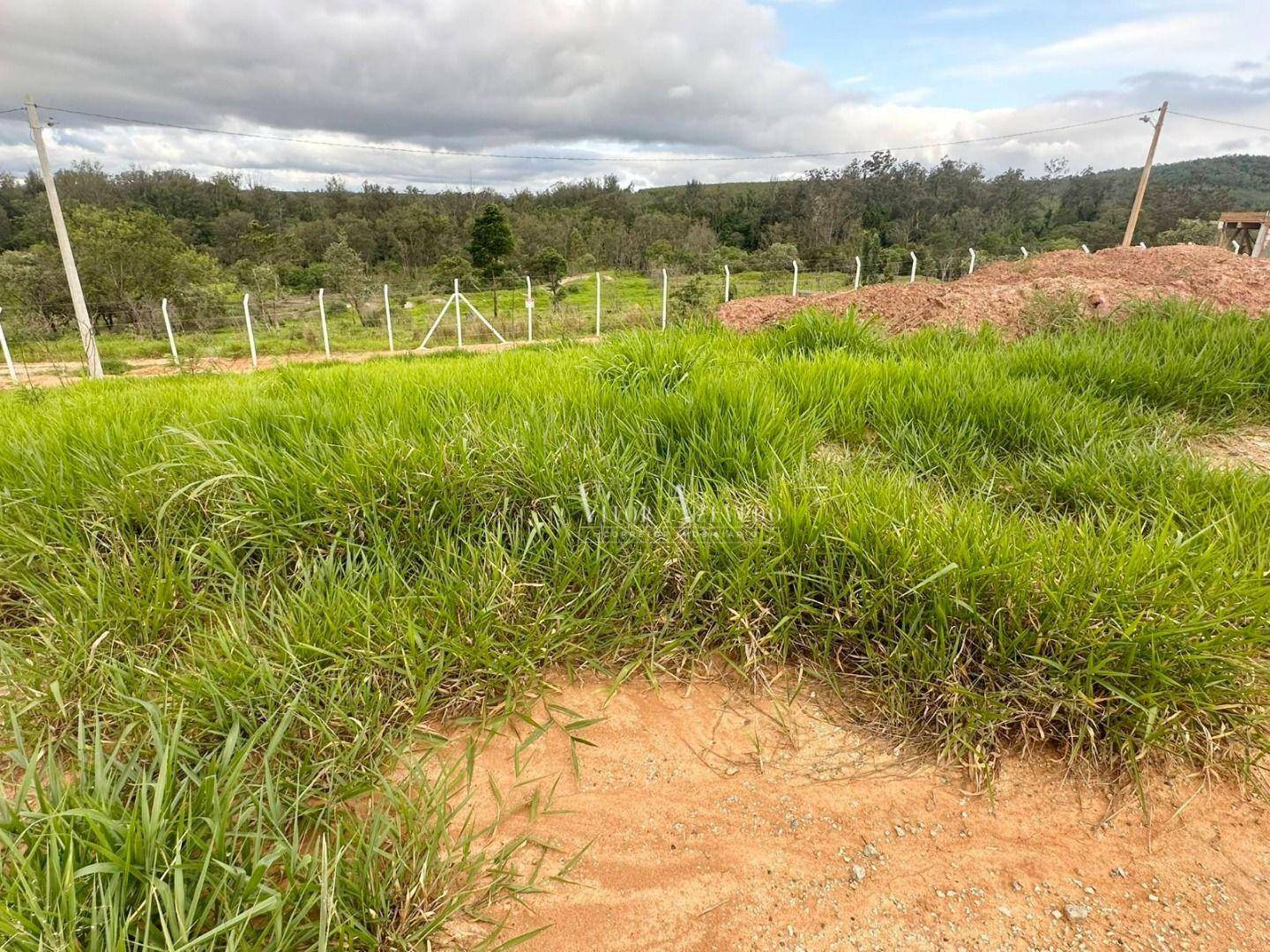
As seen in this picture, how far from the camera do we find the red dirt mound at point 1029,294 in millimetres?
5359

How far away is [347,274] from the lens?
128ft

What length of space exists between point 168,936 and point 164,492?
1.61 meters

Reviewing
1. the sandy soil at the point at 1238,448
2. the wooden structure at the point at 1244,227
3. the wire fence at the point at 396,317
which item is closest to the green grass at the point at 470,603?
the sandy soil at the point at 1238,448

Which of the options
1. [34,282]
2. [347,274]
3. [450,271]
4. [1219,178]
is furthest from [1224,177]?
[34,282]

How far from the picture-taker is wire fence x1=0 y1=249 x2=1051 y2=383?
1448cm

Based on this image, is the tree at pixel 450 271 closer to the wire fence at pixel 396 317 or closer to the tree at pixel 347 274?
the wire fence at pixel 396 317

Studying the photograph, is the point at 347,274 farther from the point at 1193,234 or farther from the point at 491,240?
the point at 1193,234

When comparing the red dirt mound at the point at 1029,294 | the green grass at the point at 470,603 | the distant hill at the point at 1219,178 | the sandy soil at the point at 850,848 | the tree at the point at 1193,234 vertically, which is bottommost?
the sandy soil at the point at 850,848

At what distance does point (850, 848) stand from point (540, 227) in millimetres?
56935

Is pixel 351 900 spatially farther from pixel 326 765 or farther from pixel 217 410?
pixel 217 410

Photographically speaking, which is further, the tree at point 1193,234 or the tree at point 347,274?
the tree at point 347,274

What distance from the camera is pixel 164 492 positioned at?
2.07 m

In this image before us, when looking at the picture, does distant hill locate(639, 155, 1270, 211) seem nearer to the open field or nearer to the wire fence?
the wire fence

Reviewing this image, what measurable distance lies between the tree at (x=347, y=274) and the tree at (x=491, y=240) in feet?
24.4
